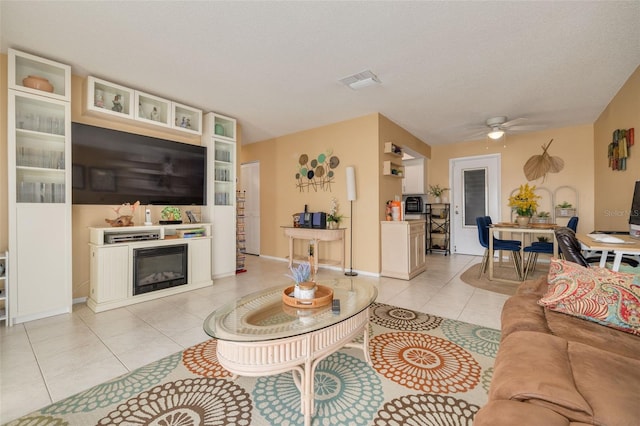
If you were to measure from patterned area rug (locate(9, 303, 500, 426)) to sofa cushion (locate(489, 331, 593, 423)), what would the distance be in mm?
539

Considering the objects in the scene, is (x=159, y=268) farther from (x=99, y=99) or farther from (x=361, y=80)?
(x=361, y=80)

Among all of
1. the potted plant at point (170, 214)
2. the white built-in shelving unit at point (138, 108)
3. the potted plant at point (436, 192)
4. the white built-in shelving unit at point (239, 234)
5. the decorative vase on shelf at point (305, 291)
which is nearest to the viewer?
the decorative vase on shelf at point (305, 291)

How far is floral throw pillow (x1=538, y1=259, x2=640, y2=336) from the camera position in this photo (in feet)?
4.47

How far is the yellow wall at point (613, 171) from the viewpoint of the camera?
2.90 meters

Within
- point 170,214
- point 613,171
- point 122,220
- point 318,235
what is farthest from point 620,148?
point 122,220

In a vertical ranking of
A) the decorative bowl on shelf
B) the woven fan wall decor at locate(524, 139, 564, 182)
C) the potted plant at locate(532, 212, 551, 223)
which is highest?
the decorative bowl on shelf

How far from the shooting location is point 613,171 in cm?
362

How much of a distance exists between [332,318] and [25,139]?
135 inches

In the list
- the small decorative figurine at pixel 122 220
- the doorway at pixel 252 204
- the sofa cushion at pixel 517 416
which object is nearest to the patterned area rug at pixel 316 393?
the sofa cushion at pixel 517 416

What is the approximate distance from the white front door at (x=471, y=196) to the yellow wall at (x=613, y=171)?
1495 millimetres

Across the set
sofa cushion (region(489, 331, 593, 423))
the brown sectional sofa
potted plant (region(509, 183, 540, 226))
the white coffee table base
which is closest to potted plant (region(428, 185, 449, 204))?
potted plant (region(509, 183, 540, 226))

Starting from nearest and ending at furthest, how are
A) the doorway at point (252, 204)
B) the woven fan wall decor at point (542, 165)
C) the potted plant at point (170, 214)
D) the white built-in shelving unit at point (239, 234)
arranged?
the potted plant at point (170, 214)
the white built-in shelving unit at point (239, 234)
the woven fan wall decor at point (542, 165)
the doorway at point (252, 204)

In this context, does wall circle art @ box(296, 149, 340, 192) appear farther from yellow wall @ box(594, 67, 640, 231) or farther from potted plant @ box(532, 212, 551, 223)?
potted plant @ box(532, 212, 551, 223)

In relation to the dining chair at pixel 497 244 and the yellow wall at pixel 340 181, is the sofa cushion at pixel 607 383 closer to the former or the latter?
the yellow wall at pixel 340 181
